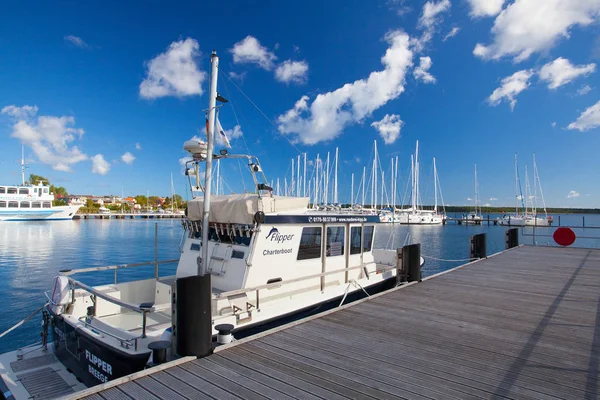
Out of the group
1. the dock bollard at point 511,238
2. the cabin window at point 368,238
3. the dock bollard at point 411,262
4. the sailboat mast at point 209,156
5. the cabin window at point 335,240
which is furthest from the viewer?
the dock bollard at point 511,238

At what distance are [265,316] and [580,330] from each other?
525cm

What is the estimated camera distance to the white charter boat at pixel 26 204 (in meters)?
64.8

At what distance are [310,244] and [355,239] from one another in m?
1.80

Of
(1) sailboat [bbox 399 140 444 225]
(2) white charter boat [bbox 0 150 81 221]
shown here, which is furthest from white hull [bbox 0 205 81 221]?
(1) sailboat [bbox 399 140 444 225]

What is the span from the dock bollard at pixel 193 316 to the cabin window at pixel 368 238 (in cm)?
593

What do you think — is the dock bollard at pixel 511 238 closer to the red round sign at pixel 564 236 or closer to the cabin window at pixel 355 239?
the red round sign at pixel 564 236

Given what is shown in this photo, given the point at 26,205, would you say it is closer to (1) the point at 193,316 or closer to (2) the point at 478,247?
(2) the point at 478,247

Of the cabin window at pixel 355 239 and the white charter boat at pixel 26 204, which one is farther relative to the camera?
the white charter boat at pixel 26 204

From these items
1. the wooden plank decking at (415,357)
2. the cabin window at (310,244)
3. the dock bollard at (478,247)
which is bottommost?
the wooden plank decking at (415,357)

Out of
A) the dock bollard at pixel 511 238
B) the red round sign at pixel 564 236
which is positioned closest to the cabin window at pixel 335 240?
the dock bollard at pixel 511 238

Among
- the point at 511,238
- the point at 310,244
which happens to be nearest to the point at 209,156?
the point at 310,244

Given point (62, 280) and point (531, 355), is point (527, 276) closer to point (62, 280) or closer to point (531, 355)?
point (531, 355)

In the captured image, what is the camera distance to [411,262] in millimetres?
8977

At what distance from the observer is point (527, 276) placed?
9.94 meters
